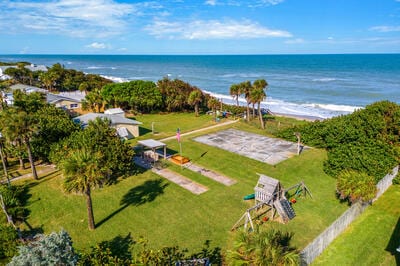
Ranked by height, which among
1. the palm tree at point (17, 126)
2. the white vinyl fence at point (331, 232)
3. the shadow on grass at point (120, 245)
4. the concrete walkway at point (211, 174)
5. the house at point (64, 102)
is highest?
the palm tree at point (17, 126)

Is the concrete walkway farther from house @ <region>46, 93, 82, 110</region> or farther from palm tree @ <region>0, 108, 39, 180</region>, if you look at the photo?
house @ <region>46, 93, 82, 110</region>

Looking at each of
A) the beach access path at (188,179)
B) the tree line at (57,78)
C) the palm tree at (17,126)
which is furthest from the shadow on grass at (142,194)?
the tree line at (57,78)

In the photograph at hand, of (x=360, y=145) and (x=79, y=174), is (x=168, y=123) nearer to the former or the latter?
(x=360, y=145)

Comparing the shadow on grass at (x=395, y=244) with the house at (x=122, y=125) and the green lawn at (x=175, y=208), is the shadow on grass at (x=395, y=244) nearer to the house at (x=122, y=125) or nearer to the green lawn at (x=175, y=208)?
the green lawn at (x=175, y=208)

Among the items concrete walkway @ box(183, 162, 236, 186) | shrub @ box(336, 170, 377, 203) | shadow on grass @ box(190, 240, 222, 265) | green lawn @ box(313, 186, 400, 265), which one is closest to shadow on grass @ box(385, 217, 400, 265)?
green lawn @ box(313, 186, 400, 265)

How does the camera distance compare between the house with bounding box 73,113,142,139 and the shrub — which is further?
the house with bounding box 73,113,142,139

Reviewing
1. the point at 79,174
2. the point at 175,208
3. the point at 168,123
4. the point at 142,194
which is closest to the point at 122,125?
the point at 168,123
